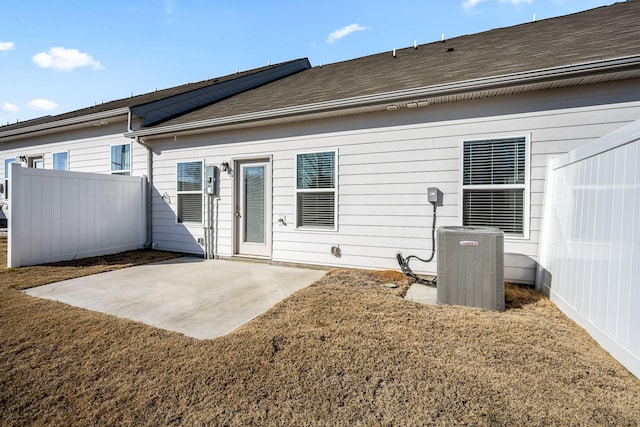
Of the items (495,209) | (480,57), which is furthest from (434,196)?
(480,57)

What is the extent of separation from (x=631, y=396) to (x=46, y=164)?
43.2 ft

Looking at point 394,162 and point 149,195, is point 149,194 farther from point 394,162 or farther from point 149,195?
point 394,162

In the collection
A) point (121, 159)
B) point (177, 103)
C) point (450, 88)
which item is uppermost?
point (177, 103)

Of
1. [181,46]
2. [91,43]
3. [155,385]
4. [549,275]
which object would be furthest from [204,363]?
[181,46]

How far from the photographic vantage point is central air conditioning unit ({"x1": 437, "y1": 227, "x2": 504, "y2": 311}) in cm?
337

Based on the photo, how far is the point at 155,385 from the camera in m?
2.00

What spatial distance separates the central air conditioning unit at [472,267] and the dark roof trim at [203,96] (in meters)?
7.23

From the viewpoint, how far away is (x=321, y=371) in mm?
2166

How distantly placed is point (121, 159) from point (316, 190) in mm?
5700

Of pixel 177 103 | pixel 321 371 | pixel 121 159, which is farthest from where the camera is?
pixel 177 103

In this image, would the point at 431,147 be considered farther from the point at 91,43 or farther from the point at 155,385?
the point at 91,43

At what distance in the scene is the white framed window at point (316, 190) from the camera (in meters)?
5.39

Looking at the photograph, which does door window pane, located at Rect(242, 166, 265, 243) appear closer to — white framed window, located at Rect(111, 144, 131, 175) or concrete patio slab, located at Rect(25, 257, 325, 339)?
concrete patio slab, located at Rect(25, 257, 325, 339)

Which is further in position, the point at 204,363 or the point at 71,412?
the point at 204,363
